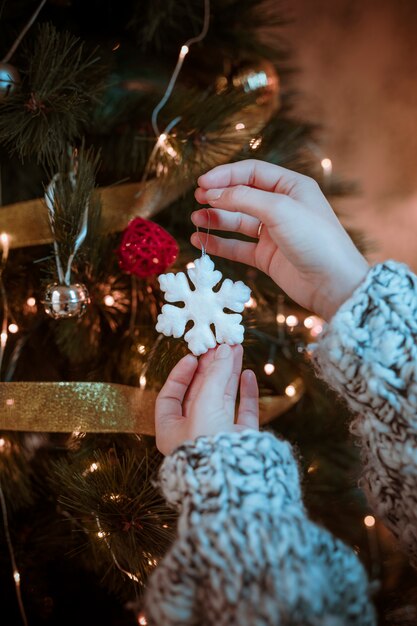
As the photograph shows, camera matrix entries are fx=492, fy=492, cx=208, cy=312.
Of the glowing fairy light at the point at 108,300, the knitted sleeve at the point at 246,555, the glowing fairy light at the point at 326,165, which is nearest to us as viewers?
the knitted sleeve at the point at 246,555

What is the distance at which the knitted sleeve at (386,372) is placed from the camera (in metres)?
0.48

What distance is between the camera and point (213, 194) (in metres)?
0.58

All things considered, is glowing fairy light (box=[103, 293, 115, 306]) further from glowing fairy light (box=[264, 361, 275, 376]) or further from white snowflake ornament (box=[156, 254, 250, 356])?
glowing fairy light (box=[264, 361, 275, 376])

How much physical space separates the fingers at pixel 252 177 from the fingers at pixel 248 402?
0.23 meters

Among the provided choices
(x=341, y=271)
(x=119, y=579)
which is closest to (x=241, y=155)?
(x=341, y=271)

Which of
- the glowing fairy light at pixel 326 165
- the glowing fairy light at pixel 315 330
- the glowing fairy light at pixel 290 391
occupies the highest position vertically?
the glowing fairy light at pixel 326 165

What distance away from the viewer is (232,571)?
0.39m

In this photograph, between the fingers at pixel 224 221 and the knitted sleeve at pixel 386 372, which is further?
the fingers at pixel 224 221

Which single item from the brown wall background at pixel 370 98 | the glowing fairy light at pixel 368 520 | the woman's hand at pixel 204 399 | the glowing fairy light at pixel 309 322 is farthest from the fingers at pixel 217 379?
the brown wall background at pixel 370 98

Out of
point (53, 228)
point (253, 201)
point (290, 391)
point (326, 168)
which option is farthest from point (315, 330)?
point (53, 228)

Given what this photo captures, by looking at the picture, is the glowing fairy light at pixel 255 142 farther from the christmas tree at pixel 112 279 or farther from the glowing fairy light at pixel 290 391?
the glowing fairy light at pixel 290 391

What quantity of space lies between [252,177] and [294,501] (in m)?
0.37

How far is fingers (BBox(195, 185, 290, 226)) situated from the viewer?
0.54 m

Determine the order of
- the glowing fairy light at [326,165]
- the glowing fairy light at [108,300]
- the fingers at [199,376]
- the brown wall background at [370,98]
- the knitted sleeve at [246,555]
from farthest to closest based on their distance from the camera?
1. the brown wall background at [370,98]
2. the glowing fairy light at [326,165]
3. the glowing fairy light at [108,300]
4. the fingers at [199,376]
5. the knitted sleeve at [246,555]
